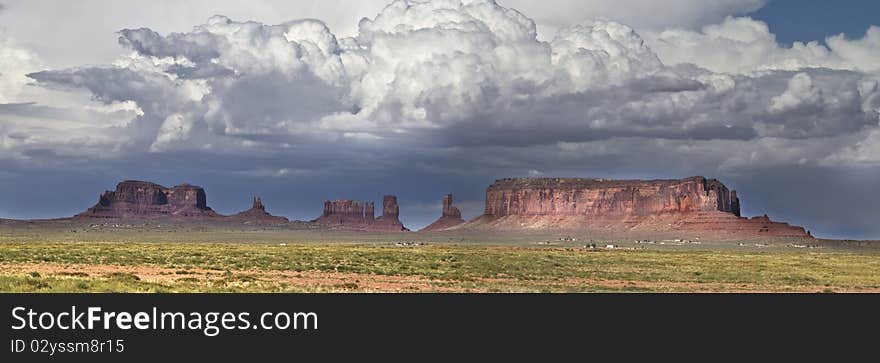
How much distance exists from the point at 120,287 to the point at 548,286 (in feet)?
65.0

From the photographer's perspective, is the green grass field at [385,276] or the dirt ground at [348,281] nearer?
the green grass field at [385,276]

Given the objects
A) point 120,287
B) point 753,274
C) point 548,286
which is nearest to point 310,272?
point 548,286

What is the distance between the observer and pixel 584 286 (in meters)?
48.6

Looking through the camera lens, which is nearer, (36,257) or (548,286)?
(548,286)

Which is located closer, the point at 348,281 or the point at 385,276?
the point at 348,281

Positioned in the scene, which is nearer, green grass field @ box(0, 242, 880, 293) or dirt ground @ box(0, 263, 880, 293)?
green grass field @ box(0, 242, 880, 293)
